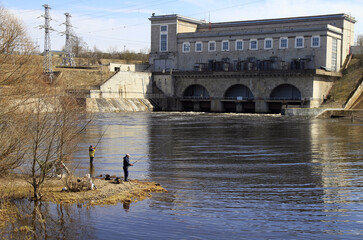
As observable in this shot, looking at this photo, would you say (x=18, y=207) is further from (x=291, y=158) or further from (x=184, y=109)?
(x=184, y=109)

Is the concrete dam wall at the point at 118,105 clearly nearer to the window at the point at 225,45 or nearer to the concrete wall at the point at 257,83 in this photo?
the concrete wall at the point at 257,83

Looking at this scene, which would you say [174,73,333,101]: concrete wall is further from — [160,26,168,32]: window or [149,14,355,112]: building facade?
[160,26,168,32]: window

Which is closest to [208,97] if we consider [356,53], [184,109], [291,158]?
[184,109]

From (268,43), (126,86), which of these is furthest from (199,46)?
(126,86)

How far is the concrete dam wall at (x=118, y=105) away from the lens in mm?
71125

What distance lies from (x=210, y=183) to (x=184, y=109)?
67223 mm

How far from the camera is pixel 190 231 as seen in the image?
15773mm

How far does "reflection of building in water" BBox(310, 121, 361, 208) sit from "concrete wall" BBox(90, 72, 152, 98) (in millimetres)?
36325

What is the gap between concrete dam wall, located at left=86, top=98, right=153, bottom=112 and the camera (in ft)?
233

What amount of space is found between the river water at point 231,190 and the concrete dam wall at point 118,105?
103 ft

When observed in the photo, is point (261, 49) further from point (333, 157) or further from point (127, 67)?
point (333, 157)

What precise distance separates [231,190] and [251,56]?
65236 mm

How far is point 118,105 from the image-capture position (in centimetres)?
7650

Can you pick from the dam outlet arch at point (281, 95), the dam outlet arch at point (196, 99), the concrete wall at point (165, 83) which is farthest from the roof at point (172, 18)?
the dam outlet arch at point (281, 95)
